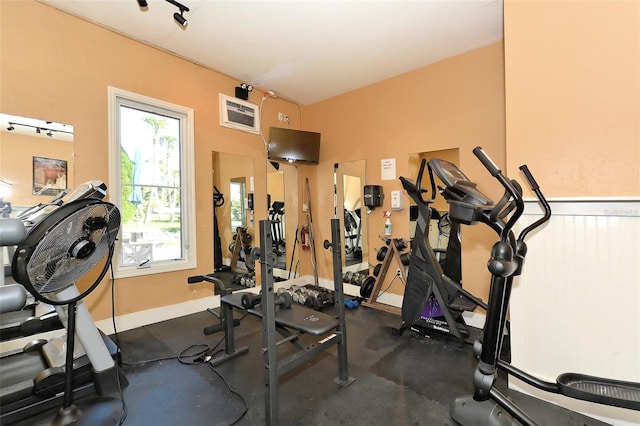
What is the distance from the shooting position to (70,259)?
1.54 meters

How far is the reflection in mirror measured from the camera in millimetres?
3348

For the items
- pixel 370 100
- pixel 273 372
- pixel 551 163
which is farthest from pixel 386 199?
pixel 273 372

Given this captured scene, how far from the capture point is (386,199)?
3926 mm

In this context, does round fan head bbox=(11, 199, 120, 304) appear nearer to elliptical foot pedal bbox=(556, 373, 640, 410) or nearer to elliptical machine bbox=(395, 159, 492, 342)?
elliptical machine bbox=(395, 159, 492, 342)

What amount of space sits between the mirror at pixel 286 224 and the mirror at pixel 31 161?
2.65 meters

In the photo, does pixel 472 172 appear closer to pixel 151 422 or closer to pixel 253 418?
pixel 253 418

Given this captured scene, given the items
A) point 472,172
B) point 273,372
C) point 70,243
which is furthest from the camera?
point 472,172

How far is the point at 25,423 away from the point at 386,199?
12.5 feet

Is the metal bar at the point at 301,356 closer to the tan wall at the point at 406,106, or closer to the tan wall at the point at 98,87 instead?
the tan wall at the point at 406,106

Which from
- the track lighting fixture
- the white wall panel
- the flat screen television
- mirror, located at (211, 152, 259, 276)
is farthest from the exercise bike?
the track lighting fixture

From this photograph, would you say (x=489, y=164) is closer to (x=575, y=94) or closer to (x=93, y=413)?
(x=575, y=94)

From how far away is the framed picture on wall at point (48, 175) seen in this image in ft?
8.23

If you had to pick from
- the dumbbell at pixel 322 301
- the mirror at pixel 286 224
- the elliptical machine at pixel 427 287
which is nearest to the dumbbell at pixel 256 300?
the elliptical machine at pixel 427 287

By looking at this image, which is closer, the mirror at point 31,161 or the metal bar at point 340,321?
the metal bar at point 340,321
